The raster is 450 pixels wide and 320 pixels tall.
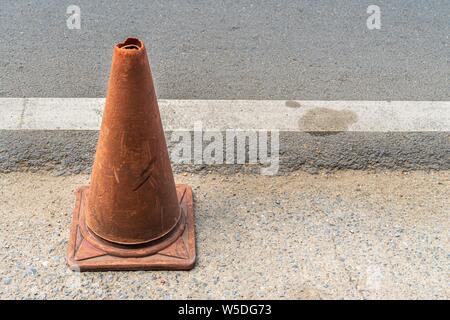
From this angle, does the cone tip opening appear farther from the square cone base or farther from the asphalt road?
the asphalt road

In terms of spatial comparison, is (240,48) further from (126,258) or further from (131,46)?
(126,258)

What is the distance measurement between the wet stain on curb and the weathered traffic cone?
1.32m

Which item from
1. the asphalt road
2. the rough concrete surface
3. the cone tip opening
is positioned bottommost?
the rough concrete surface

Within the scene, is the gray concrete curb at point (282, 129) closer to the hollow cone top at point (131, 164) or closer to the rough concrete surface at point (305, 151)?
the rough concrete surface at point (305, 151)

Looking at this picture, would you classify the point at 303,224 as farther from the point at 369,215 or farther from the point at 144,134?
the point at 144,134

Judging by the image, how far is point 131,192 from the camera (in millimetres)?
2637

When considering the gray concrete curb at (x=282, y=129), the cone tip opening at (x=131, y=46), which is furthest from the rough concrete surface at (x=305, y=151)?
the cone tip opening at (x=131, y=46)

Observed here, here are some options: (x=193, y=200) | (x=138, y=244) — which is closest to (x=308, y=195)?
(x=193, y=200)

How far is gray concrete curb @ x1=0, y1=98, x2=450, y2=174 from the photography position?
11.2 feet

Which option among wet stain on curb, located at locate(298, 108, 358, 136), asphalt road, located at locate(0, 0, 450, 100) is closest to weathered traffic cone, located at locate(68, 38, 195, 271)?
wet stain on curb, located at locate(298, 108, 358, 136)

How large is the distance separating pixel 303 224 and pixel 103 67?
2270 millimetres

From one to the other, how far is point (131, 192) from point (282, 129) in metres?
1.43

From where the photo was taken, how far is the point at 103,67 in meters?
4.36

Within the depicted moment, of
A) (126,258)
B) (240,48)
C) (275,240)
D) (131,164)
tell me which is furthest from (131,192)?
(240,48)
